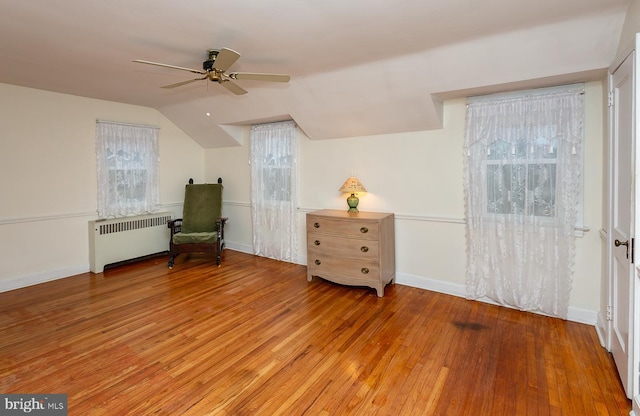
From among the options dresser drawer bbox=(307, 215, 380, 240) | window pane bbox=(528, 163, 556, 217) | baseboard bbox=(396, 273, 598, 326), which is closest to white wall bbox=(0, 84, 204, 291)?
dresser drawer bbox=(307, 215, 380, 240)

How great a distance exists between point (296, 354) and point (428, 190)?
225 cm

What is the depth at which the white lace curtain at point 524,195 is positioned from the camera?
9.02ft

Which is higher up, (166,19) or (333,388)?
(166,19)

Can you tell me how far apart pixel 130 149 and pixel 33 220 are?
1.47m

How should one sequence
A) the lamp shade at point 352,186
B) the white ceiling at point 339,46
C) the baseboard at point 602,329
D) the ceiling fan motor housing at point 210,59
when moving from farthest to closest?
the lamp shade at point 352,186 < the ceiling fan motor housing at point 210,59 < the baseboard at point 602,329 < the white ceiling at point 339,46

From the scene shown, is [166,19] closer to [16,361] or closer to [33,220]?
[16,361]

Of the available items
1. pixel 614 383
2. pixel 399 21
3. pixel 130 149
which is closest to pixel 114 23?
pixel 399 21

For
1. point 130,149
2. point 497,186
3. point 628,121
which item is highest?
point 130,149

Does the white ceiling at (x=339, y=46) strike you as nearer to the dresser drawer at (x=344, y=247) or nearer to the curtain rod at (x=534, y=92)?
the curtain rod at (x=534, y=92)

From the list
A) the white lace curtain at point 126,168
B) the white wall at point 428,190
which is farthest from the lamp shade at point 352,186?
the white lace curtain at point 126,168

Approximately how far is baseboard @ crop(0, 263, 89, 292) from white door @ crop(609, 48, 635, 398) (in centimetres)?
553

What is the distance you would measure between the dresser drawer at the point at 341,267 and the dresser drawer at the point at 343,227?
0.90 ft

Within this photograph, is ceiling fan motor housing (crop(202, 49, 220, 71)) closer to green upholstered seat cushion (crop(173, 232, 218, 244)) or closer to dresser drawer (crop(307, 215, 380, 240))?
dresser drawer (crop(307, 215, 380, 240))

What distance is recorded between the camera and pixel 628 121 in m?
1.85
